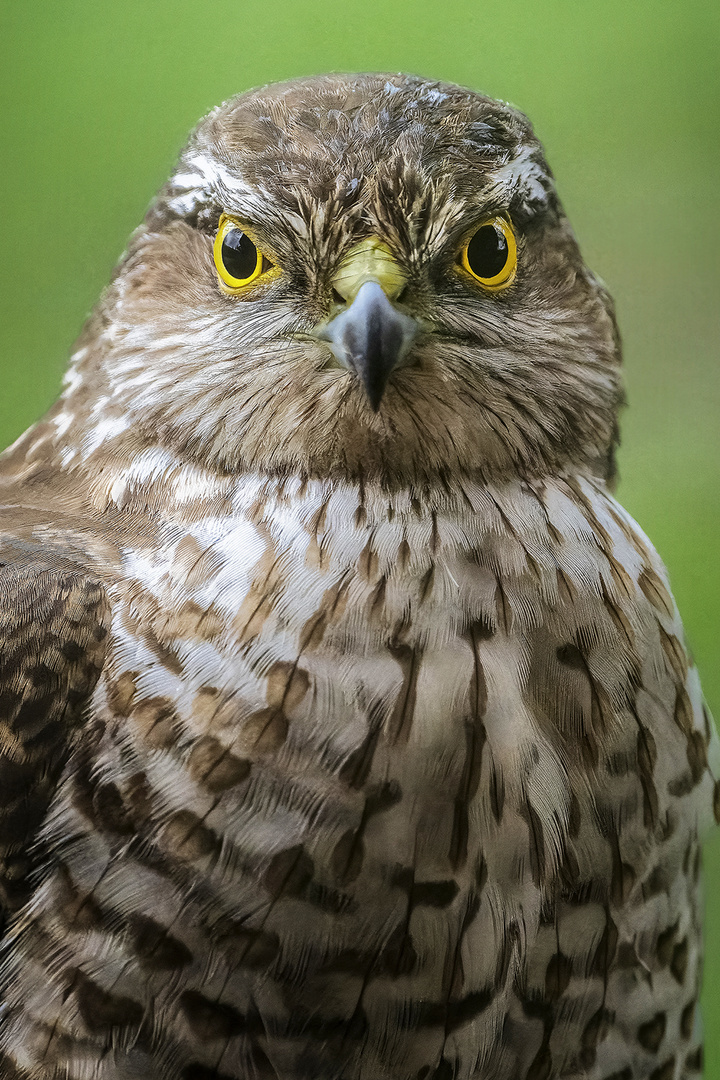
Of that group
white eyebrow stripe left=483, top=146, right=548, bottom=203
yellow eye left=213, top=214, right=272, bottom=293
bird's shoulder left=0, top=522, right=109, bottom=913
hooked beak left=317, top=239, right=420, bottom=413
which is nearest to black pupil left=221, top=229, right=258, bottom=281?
yellow eye left=213, top=214, right=272, bottom=293

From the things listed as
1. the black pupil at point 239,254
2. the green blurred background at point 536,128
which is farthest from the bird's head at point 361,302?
the green blurred background at point 536,128

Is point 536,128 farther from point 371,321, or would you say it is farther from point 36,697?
point 36,697

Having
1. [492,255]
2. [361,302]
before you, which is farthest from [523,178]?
[361,302]

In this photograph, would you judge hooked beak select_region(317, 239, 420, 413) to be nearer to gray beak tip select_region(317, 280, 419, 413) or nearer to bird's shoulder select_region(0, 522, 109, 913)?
gray beak tip select_region(317, 280, 419, 413)

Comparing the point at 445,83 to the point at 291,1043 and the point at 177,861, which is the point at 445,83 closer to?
the point at 177,861

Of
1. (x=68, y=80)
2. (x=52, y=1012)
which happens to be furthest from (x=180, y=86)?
(x=52, y=1012)

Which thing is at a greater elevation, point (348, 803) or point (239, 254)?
point (239, 254)
